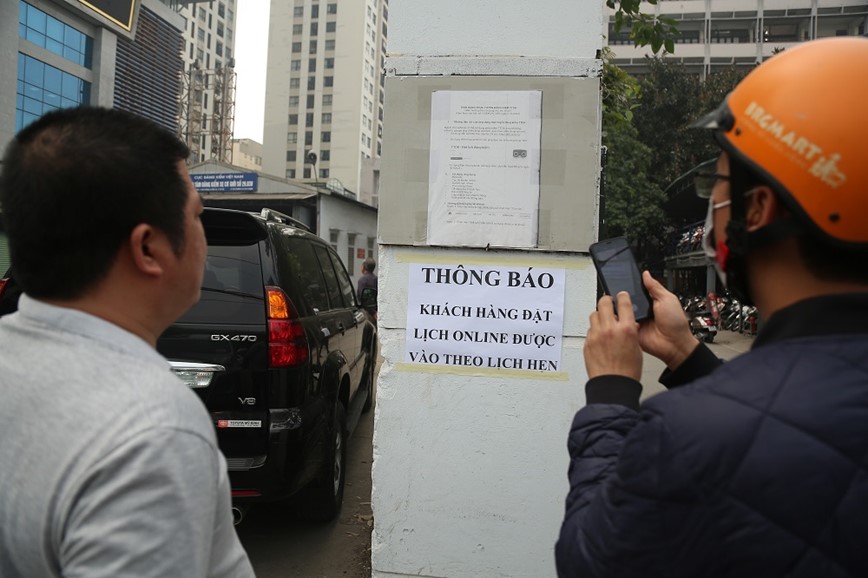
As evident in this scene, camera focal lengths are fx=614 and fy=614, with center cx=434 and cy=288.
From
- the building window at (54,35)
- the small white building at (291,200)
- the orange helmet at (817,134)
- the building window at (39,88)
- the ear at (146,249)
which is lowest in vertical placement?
the ear at (146,249)

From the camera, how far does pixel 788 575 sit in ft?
2.93

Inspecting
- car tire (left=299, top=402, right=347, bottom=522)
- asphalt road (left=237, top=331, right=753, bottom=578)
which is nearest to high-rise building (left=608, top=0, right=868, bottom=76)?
car tire (left=299, top=402, right=347, bottom=522)

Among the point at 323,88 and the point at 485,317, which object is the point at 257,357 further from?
the point at 323,88

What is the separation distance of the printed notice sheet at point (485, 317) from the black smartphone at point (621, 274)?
1.32m

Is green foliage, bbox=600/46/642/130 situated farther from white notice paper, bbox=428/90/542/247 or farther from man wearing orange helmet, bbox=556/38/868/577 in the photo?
man wearing orange helmet, bbox=556/38/868/577

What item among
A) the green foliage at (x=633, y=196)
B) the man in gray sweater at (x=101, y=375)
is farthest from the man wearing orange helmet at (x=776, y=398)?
the green foliage at (x=633, y=196)

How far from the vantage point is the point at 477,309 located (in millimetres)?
3023

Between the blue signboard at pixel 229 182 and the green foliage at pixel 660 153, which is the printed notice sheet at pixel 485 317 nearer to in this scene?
the green foliage at pixel 660 153

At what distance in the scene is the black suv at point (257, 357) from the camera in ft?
11.3

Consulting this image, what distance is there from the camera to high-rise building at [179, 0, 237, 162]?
62.8 m

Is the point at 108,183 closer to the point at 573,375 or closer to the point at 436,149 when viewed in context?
the point at 436,149

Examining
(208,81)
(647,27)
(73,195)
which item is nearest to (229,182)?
(647,27)

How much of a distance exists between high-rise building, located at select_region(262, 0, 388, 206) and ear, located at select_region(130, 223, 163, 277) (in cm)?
8831

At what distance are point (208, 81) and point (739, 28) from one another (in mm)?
61006
